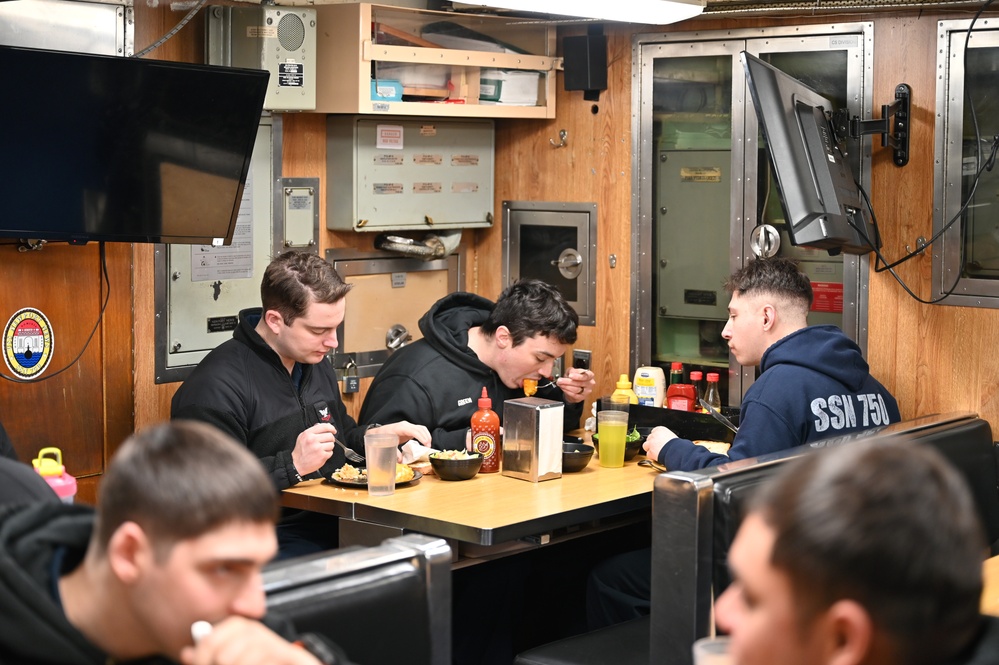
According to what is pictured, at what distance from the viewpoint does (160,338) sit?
14.7ft

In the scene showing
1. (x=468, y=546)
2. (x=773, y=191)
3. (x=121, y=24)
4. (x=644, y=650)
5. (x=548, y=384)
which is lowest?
(x=644, y=650)

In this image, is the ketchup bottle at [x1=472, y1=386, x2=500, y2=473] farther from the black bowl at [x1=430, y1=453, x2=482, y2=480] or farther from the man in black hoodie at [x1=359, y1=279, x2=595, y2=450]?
the man in black hoodie at [x1=359, y1=279, x2=595, y2=450]

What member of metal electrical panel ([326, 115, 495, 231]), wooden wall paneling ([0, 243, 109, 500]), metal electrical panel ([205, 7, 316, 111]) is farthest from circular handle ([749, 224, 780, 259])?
wooden wall paneling ([0, 243, 109, 500])

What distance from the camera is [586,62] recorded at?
17.6 ft

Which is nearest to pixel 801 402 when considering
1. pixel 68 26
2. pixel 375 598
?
pixel 375 598

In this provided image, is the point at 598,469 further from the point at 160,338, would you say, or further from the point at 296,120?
the point at 296,120

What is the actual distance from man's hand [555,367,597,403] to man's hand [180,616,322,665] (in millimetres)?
3069

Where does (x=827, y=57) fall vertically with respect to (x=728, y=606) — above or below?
above

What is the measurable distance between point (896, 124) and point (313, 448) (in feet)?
8.24

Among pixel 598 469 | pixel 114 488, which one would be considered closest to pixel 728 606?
pixel 114 488

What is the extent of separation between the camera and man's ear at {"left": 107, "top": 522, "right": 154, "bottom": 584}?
4.91 feet

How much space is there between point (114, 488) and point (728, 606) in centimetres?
75

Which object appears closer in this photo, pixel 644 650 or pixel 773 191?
pixel 644 650

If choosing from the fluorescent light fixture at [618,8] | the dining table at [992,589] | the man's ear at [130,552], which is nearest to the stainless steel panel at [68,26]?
the fluorescent light fixture at [618,8]
